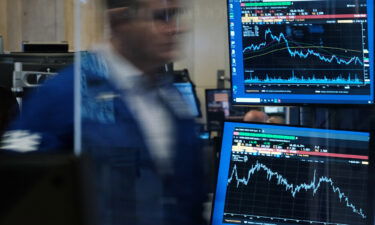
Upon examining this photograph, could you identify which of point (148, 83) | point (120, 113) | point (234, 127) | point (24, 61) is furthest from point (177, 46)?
point (24, 61)

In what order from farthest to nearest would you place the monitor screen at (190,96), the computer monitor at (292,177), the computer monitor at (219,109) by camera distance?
the computer monitor at (219,109), the computer monitor at (292,177), the monitor screen at (190,96)

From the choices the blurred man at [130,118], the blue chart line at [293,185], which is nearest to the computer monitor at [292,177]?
the blue chart line at [293,185]

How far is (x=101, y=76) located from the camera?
0.92 meters

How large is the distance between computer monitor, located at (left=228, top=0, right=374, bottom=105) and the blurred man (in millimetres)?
553

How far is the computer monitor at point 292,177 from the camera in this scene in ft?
5.62

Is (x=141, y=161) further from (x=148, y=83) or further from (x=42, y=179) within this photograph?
(x=42, y=179)

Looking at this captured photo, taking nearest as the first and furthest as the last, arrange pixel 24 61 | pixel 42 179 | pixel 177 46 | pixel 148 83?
pixel 42 179
pixel 148 83
pixel 177 46
pixel 24 61

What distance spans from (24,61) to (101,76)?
1721 mm

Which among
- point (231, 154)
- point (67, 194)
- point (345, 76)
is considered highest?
point (345, 76)

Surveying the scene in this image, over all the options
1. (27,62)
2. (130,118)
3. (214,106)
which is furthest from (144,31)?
(27,62)

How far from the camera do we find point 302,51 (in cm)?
177

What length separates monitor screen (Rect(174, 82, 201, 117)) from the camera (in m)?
1.50

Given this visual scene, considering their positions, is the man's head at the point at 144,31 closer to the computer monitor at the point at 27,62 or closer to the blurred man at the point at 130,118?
the blurred man at the point at 130,118

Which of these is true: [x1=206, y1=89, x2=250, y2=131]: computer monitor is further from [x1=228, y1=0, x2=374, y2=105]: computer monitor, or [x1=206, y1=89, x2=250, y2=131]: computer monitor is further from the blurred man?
the blurred man
